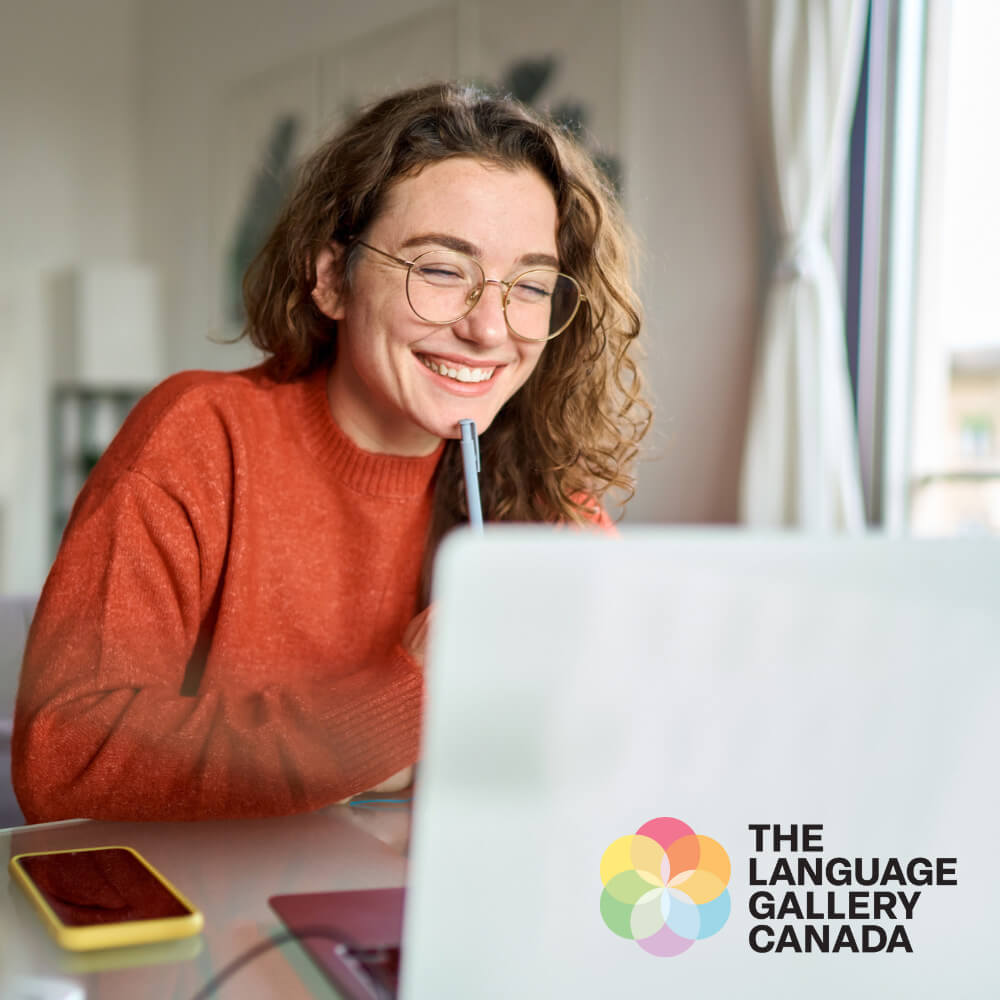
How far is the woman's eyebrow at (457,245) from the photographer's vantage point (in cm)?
118

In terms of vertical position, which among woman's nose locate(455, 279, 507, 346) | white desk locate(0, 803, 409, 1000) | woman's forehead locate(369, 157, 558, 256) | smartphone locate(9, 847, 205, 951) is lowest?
white desk locate(0, 803, 409, 1000)

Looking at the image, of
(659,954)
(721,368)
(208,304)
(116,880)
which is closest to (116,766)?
(116,880)

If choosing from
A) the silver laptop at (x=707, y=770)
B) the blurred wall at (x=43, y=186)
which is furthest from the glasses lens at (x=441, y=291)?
the blurred wall at (x=43, y=186)

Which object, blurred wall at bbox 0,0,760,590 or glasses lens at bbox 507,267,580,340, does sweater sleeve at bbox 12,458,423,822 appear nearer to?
glasses lens at bbox 507,267,580,340

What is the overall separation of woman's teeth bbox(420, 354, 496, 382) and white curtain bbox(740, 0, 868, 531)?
156cm

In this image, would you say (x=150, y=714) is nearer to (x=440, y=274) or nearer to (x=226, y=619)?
(x=226, y=619)

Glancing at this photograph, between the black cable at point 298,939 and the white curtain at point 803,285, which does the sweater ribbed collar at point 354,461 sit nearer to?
the black cable at point 298,939

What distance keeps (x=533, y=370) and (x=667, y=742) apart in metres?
0.94

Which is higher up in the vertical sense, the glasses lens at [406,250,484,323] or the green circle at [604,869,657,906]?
the glasses lens at [406,250,484,323]

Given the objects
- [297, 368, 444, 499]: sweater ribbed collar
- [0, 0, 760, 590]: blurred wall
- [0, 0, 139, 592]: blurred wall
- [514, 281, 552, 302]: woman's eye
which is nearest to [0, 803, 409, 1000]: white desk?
[297, 368, 444, 499]: sweater ribbed collar

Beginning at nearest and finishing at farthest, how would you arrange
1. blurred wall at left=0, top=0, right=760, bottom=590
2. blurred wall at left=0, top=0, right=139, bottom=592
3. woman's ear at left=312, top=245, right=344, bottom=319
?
1. woman's ear at left=312, top=245, right=344, bottom=319
2. blurred wall at left=0, top=0, right=760, bottom=590
3. blurred wall at left=0, top=0, right=139, bottom=592

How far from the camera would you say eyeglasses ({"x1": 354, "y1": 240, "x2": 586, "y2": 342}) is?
119 centimetres

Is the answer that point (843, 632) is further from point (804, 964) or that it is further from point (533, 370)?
point (533, 370)

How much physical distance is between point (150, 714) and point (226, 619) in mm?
214
